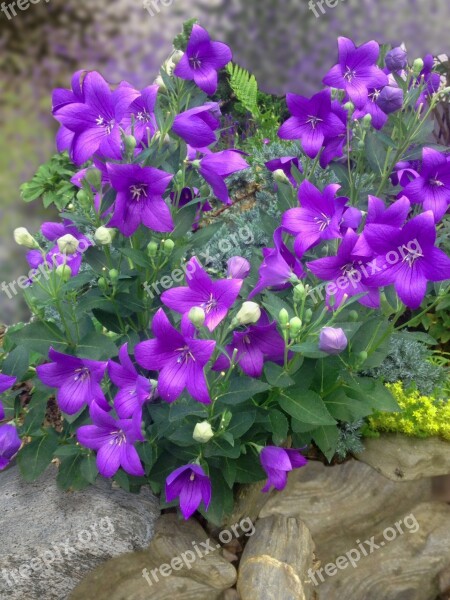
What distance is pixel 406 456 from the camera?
321 cm

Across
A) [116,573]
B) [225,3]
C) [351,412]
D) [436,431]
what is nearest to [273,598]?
[116,573]

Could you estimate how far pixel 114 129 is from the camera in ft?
6.62

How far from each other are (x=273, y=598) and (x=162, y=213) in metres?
1.55

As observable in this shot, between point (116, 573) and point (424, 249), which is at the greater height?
point (424, 249)

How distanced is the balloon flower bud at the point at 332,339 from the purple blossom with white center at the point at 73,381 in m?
0.73

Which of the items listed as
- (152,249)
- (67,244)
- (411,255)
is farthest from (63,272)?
(411,255)

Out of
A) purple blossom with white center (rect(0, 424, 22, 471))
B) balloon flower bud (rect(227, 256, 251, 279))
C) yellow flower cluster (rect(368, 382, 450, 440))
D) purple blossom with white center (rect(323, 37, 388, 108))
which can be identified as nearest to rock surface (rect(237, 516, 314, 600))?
yellow flower cluster (rect(368, 382, 450, 440))

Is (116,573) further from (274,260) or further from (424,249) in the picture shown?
(424,249)

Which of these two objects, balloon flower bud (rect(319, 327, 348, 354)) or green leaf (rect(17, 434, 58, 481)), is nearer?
balloon flower bud (rect(319, 327, 348, 354))

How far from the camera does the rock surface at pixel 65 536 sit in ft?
8.24

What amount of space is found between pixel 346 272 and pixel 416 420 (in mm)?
1566

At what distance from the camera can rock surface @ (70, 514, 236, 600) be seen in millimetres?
2584

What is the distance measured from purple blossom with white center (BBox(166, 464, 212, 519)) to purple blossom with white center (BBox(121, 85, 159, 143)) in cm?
117

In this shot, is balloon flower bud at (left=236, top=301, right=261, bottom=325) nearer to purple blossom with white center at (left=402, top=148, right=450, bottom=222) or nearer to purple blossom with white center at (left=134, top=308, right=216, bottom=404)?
purple blossom with white center at (left=134, top=308, right=216, bottom=404)
